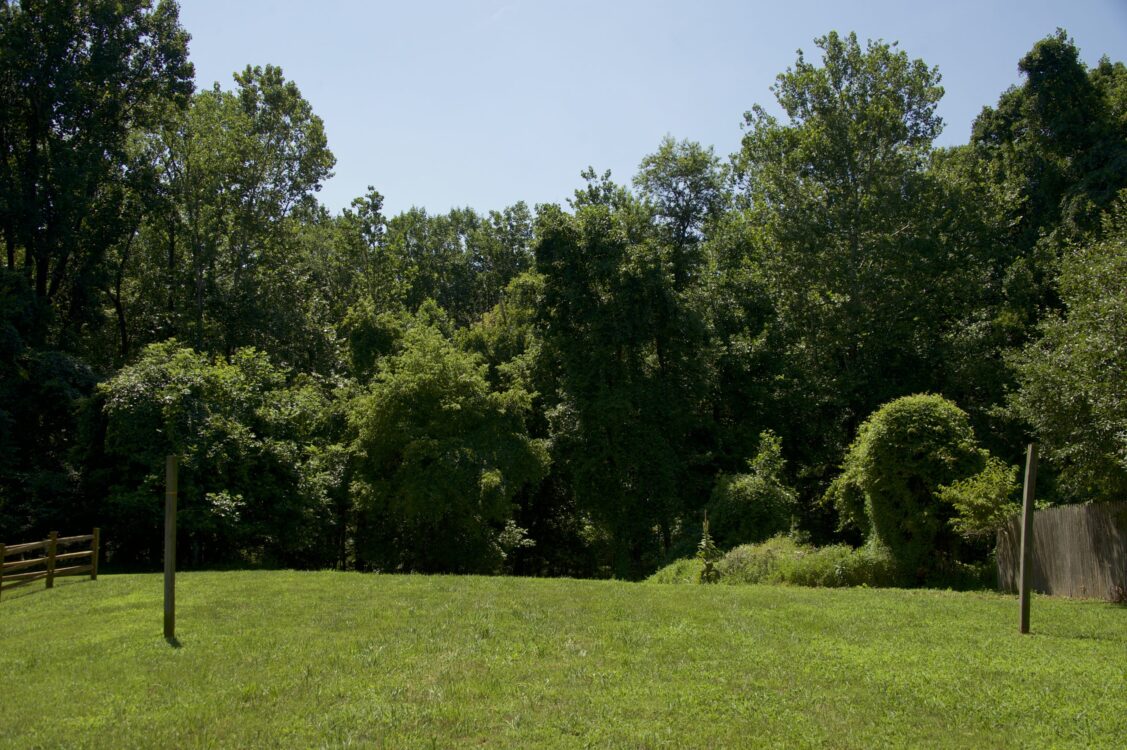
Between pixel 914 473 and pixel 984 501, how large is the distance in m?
1.87

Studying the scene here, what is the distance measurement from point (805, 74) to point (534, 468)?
20.2m

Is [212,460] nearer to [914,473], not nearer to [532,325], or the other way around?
[532,325]

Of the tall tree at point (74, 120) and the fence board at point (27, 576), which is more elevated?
the tall tree at point (74, 120)

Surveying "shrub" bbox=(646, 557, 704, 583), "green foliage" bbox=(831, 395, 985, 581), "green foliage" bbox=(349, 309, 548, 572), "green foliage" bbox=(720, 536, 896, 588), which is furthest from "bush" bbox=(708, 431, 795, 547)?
"green foliage" bbox=(349, 309, 548, 572)

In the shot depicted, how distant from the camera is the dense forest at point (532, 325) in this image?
23234 millimetres

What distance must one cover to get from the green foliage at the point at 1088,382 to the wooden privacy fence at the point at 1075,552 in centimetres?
104

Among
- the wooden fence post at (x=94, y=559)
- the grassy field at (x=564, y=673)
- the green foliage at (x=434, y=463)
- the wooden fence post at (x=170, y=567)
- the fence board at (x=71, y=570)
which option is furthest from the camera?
the green foliage at (x=434, y=463)

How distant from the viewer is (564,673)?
788 centimetres

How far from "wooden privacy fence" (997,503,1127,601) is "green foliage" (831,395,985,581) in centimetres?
164

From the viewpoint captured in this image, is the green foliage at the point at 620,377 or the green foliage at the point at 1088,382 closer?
the green foliage at the point at 1088,382

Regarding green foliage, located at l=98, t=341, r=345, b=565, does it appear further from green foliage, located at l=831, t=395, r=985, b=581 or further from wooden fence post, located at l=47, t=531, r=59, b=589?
green foliage, located at l=831, t=395, r=985, b=581

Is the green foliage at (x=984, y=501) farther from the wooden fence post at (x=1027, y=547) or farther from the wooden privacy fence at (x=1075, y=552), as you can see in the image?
the wooden fence post at (x=1027, y=547)

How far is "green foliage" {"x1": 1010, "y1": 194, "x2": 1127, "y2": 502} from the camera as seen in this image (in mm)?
14281

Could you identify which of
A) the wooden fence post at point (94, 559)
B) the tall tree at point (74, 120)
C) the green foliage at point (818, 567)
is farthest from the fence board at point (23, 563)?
the tall tree at point (74, 120)
